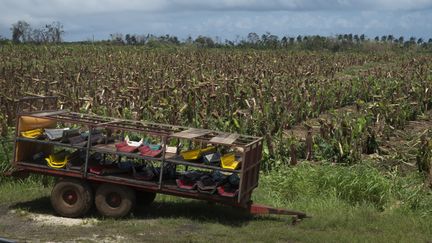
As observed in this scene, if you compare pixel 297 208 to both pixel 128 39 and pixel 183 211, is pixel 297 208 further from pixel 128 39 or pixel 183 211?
pixel 128 39

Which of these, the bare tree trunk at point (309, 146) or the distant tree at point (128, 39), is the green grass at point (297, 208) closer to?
the bare tree trunk at point (309, 146)

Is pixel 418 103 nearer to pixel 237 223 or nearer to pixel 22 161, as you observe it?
pixel 237 223

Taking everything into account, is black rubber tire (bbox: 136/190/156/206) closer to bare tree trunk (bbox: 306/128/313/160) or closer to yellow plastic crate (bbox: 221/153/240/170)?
yellow plastic crate (bbox: 221/153/240/170)

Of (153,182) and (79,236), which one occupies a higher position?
(153,182)

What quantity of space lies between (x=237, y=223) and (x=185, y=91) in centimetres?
735

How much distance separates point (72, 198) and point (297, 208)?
285cm

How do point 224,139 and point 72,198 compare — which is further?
point 72,198

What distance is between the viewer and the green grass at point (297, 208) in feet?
21.6

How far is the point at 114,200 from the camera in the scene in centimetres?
712

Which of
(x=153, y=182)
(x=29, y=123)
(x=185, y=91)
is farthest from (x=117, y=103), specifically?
(x=153, y=182)

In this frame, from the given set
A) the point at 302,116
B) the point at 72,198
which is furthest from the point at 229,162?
the point at 302,116

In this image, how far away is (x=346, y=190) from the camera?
27.1 ft

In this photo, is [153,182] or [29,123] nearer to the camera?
[153,182]

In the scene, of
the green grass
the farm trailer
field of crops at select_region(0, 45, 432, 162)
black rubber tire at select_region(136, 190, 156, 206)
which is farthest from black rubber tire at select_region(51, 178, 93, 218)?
field of crops at select_region(0, 45, 432, 162)
